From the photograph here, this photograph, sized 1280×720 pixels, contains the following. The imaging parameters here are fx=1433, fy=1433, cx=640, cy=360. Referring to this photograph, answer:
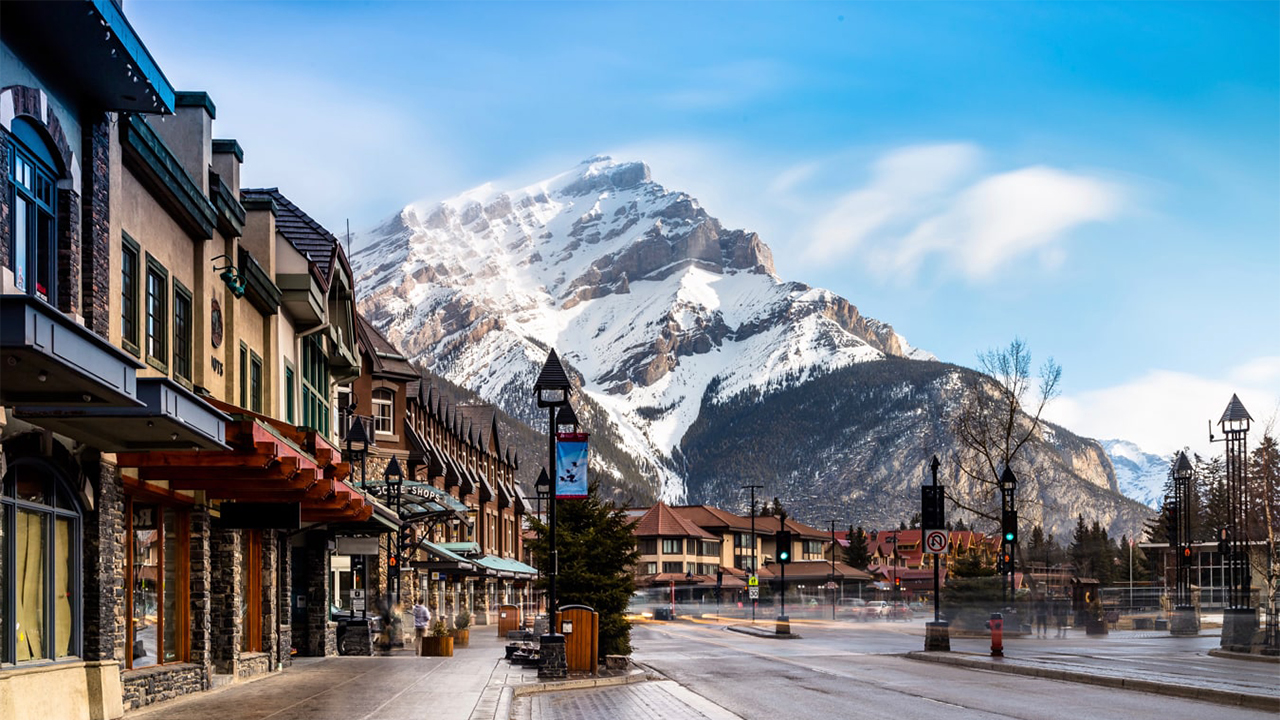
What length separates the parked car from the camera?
9669 centimetres

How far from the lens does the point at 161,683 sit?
20750 millimetres

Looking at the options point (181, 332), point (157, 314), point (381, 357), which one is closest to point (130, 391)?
point (157, 314)

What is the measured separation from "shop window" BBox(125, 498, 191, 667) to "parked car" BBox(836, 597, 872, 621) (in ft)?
249

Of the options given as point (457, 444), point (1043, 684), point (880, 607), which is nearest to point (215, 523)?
point (1043, 684)

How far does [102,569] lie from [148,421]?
3.91m

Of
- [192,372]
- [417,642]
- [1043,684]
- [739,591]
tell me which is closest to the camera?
[192,372]

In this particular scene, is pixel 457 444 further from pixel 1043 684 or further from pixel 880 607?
pixel 1043 684

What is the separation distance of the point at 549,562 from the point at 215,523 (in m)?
7.89

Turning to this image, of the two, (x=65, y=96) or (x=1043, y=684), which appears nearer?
(x=65, y=96)

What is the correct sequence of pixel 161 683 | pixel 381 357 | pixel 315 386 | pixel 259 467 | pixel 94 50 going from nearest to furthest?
pixel 94 50, pixel 259 467, pixel 161 683, pixel 315 386, pixel 381 357

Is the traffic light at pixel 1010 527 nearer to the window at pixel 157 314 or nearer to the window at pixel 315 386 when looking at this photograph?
the window at pixel 315 386

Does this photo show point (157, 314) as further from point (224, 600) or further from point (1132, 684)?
point (1132, 684)

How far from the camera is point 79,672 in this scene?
1688 centimetres

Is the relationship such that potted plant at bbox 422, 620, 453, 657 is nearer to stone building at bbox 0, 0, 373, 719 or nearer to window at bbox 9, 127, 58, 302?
stone building at bbox 0, 0, 373, 719
